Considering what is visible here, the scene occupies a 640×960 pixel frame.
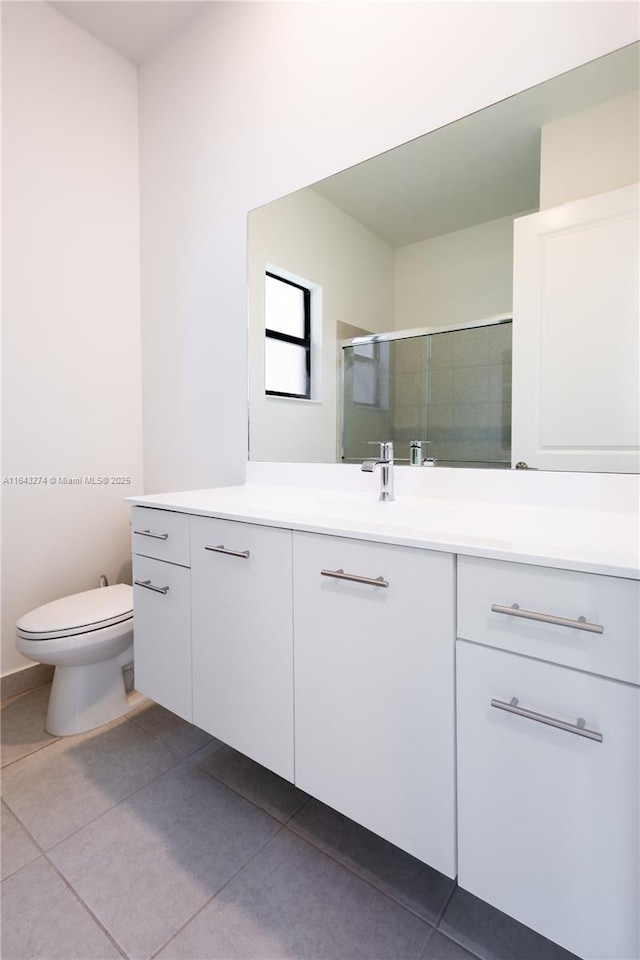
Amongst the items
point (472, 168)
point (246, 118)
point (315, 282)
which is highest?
point (246, 118)

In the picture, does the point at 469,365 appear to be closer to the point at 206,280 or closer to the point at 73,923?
the point at 206,280

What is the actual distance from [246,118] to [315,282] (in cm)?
78

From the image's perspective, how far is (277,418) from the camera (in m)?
1.73

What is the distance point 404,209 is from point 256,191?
2.25 feet

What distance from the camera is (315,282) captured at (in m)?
1.59

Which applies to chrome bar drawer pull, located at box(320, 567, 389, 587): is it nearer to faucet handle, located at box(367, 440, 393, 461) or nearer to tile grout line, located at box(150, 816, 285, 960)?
faucet handle, located at box(367, 440, 393, 461)

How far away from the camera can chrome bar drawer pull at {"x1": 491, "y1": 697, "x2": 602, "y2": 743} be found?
26.7 inches

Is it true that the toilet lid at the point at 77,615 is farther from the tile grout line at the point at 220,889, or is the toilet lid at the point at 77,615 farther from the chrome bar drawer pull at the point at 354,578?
the chrome bar drawer pull at the point at 354,578

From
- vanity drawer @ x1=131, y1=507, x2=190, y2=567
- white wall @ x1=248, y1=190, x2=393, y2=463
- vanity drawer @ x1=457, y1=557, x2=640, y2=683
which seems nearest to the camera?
vanity drawer @ x1=457, y1=557, x2=640, y2=683

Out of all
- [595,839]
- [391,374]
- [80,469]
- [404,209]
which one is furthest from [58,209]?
[595,839]

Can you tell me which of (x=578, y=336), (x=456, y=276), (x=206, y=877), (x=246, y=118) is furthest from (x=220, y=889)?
(x=246, y=118)

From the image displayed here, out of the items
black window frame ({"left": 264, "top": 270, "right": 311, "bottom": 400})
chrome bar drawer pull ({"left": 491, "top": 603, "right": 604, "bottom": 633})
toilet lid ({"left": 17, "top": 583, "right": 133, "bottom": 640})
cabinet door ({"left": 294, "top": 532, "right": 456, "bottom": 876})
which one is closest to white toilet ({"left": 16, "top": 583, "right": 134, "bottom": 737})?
toilet lid ({"left": 17, "top": 583, "right": 133, "bottom": 640})

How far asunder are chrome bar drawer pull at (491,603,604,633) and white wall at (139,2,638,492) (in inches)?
49.8

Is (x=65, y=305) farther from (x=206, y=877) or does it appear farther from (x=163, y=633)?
(x=206, y=877)
